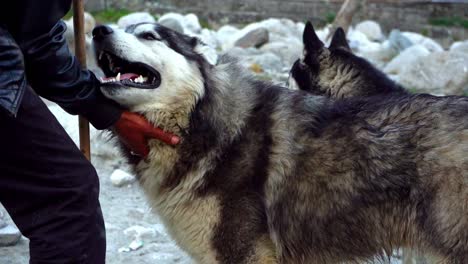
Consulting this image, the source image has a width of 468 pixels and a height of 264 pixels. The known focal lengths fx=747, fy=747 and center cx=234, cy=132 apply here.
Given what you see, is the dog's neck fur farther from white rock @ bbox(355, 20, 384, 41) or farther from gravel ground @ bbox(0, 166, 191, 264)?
white rock @ bbox(355, 20, 384, 41)

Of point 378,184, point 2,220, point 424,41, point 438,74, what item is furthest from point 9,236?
point 424,41

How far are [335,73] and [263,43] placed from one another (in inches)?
286

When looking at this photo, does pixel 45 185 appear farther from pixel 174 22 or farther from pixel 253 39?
pixel 174 22

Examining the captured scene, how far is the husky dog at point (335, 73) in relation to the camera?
193 inches

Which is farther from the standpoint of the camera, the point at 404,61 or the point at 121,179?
the point at 404,61

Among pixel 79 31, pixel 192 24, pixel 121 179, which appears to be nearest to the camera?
pixel 79 31

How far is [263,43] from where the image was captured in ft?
40.2

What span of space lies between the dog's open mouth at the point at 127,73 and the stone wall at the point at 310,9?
11.1 meters


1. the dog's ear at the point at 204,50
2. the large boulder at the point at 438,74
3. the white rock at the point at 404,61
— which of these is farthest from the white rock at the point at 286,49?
the dog's ear at the point at 204,50

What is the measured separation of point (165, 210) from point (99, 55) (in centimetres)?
78

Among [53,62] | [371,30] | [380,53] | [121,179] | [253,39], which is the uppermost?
[53,62]

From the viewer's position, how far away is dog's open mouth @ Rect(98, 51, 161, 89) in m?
3.29

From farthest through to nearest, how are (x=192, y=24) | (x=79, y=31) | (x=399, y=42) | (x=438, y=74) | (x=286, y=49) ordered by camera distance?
1. (x=192, y=24)
2. (x=399, y=42)
3. (x=286, y=49)
4. (x=438, y=74)
5. (x=79, y=31)

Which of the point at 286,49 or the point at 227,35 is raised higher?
the point at 286,49
